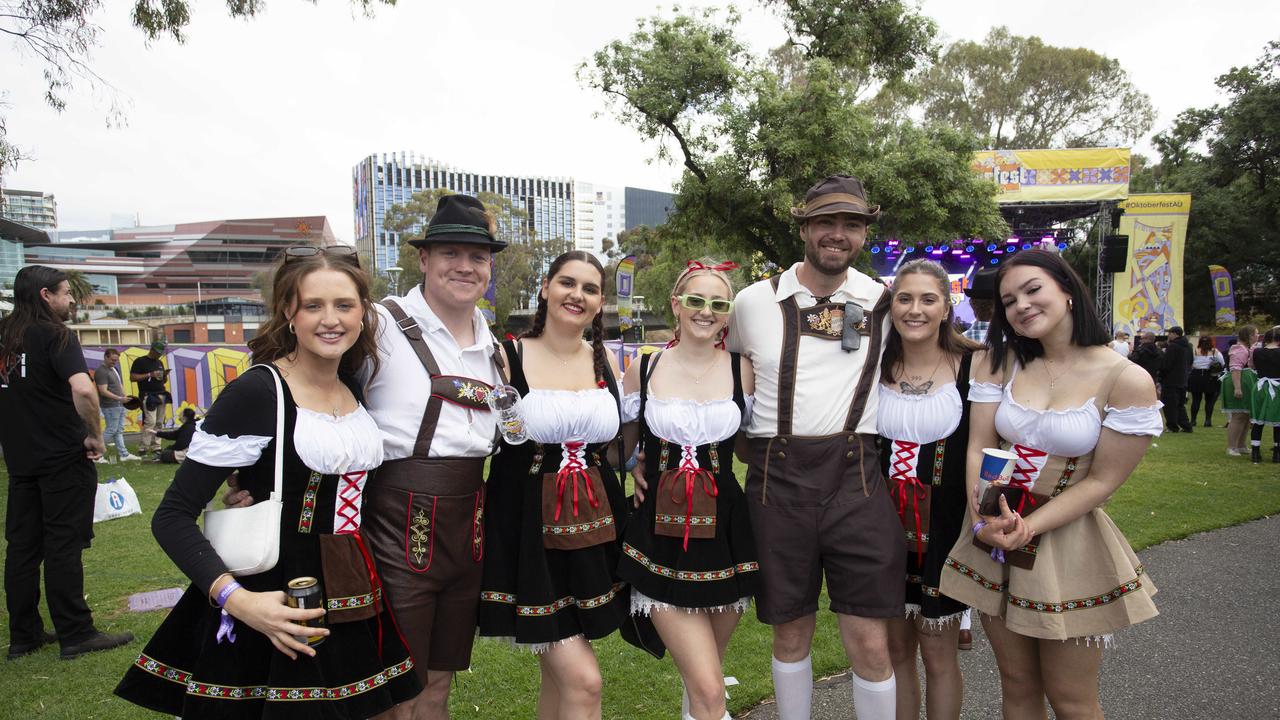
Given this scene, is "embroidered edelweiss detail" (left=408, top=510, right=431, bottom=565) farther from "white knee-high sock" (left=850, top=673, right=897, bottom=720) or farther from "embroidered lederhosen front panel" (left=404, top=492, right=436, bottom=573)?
"white knee-high sock" (left=850, top=673, right=897, bottom=720)

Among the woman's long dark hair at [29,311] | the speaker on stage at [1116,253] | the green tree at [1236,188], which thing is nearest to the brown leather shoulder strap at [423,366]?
the woman's long dark hair at [29,311]

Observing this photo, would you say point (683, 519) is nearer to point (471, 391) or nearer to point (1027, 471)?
point (471, 391)

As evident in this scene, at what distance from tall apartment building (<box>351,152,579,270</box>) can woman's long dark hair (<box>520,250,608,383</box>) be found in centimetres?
7906

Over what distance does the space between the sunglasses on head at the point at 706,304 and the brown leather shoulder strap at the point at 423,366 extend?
0.99 meters

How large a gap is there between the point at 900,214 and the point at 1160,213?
53.9 ft

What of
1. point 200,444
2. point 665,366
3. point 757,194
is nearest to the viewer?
point 200,444

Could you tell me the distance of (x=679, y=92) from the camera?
13180 mm

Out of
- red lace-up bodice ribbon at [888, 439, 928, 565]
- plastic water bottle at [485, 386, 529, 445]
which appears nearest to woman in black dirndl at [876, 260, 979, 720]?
red lace-up bodice ribbon at [888, 439, 928, 565]

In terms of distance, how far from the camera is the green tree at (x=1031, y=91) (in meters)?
30.8

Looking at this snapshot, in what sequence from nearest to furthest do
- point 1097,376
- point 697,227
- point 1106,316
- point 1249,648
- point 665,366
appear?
1. point 1097,376
2. point 665,366
3. point 1249,648
4. point 697,227
5. point 1106,316

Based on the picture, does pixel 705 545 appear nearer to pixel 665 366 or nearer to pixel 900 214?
pixel 665 366

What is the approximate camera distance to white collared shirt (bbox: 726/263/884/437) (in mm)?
2820

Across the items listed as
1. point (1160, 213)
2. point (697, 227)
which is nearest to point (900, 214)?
point (697, 227)

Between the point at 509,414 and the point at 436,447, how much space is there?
27cm
